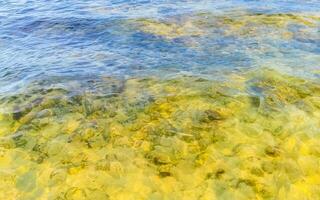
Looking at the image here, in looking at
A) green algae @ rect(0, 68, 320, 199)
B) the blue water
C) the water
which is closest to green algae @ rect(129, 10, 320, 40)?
the water

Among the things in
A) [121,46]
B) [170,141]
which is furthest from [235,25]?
[170,141]

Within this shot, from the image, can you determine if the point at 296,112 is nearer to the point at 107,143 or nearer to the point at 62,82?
the point at 107,143

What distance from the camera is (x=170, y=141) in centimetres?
791

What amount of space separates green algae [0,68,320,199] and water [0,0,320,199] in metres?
0.03

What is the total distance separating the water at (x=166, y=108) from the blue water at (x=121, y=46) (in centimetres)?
8

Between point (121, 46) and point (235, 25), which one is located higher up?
point (235, 25)

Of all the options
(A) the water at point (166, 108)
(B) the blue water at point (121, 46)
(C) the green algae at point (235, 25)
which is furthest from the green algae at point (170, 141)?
(C) the green algae at point (235, 25)

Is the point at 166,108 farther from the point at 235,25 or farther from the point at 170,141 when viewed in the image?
the point at 235,25

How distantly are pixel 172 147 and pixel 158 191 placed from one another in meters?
1.30

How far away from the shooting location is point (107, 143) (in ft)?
26.3

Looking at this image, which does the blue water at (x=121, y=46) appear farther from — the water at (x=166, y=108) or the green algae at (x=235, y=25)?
the green algae at (x=235, y=25)

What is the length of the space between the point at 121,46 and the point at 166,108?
5.06 metres

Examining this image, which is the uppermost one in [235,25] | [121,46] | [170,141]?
[235,25]

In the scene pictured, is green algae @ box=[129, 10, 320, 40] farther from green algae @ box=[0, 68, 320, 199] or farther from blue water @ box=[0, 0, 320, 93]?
green algae @ box=[0, 68, 320, 199]
